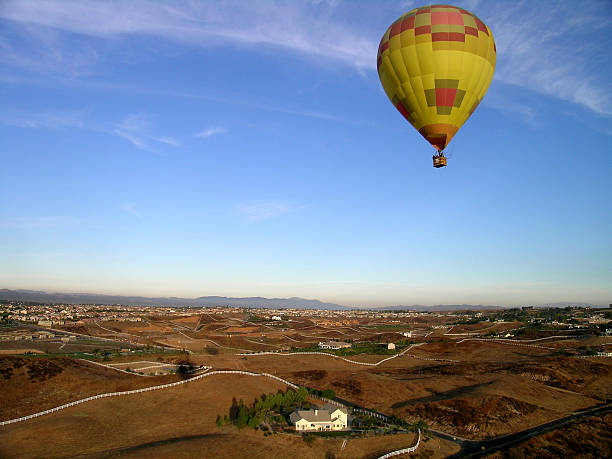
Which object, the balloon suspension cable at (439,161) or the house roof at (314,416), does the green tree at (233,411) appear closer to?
the house roof at (314,416)

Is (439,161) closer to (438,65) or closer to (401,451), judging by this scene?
(438,65)

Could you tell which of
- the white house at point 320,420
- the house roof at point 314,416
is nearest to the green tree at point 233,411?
the house roof at point 314,416

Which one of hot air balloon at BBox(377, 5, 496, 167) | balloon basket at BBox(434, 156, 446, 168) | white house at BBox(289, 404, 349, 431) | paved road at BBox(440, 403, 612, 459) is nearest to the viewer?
hot air balloon at BBox(377, 5, 496, 167)

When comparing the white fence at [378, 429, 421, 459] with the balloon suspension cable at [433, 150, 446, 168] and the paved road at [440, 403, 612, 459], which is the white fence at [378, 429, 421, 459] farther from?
the balloon suspension cable at [433, 150, 446, 168]

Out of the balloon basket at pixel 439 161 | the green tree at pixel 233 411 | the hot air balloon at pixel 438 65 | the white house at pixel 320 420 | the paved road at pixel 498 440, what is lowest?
the paved road at pixel 498 440

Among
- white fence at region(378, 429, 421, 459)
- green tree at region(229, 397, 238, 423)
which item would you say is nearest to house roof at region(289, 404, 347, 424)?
green tree at region(229, 397, 238, 423)

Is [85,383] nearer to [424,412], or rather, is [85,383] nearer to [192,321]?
[424,412]
